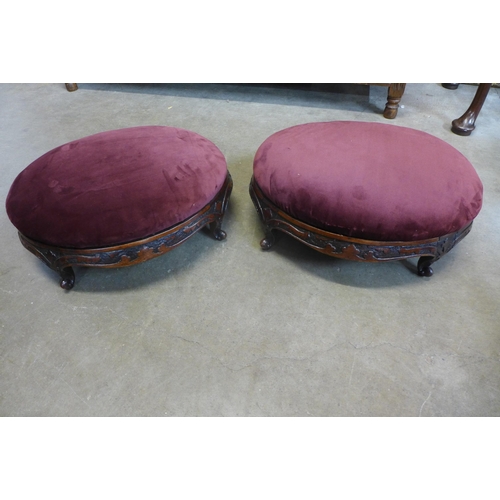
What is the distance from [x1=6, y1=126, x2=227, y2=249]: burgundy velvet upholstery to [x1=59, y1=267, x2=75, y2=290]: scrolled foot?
0.17 meters

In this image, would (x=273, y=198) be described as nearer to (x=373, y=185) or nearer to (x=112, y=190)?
(x=373, y=185)

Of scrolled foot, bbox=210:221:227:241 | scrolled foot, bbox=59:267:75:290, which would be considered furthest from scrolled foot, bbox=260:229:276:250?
scrolled foot, bbox=59:267:75:290

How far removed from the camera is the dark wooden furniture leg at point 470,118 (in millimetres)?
2035

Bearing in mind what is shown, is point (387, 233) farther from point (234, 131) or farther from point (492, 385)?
point (234, 131)

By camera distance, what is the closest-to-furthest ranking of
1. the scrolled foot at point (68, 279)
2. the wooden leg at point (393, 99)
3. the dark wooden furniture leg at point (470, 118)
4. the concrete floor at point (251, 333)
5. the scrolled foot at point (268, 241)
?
1. the concrete floor at point (251, 333)
2. the scrolled foot at point (68, 279)
3. the scrolled foot at point (268, 241)
4. the dark wooden furniture leg at point (470, 118)
5. the wooden leg at point (393, 99)

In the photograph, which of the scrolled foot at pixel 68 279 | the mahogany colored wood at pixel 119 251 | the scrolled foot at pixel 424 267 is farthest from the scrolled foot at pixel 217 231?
the scrolled foot at pixel 424 267

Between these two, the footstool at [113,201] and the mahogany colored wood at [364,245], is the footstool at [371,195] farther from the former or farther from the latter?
the footstool at [113,201]

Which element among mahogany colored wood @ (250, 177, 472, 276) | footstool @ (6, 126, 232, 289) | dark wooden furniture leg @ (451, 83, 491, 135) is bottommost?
dark wooden furniture leg @ (451, 83, 491, 135)

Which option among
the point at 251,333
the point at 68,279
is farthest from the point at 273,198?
the point at 68,279

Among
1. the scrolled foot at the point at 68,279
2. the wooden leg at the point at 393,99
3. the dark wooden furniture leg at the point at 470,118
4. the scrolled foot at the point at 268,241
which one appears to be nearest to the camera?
the scrolled foot at the point at 68,279

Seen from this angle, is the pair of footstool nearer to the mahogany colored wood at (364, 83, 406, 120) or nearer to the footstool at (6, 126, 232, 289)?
the footstool at (6, 126, 232, 289)

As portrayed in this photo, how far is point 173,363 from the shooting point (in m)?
1.11

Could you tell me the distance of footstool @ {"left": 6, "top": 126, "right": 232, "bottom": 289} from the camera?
109 cm

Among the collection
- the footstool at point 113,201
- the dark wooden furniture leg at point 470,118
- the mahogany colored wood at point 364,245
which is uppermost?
the footstool at point 113,201
